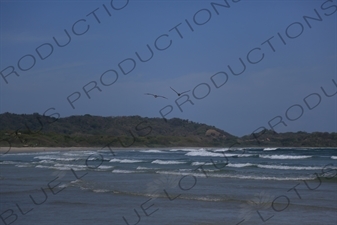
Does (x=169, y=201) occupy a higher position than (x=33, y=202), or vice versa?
(x=33, y=202)

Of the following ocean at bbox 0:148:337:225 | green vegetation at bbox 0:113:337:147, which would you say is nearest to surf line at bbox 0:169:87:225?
ocean at bbox 0:148:337:225

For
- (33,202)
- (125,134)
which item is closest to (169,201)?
(33,202)

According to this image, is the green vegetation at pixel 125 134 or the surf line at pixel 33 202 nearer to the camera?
the surf line at pixel 33 202

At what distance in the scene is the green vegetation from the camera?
260 feet

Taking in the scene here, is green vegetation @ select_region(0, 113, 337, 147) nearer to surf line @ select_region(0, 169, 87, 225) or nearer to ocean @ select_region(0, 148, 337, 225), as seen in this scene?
surf line @ select_region(0, 169, 87, 225)

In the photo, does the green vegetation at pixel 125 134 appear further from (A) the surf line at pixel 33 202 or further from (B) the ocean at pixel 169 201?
(B) the ocean at pixel 169 201

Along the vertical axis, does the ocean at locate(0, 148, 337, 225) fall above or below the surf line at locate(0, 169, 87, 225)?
below

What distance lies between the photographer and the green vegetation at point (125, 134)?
79.1 meters

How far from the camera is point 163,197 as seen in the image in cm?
1638

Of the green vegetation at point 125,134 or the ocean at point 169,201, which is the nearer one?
the ocean at point 169,201

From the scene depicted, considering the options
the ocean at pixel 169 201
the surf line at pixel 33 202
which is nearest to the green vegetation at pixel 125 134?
the surf line at pixel 33 202

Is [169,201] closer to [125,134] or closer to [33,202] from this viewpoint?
[33,202]

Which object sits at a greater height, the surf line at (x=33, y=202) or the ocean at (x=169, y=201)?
the surf line at (x=33, y=202)

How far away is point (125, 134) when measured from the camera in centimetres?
9850
